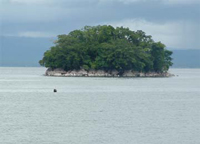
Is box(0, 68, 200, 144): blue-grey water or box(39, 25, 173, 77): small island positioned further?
box(39, 25, 173, 77): small island

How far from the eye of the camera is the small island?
14000 centimetres

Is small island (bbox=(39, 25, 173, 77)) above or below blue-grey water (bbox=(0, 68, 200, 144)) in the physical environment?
above

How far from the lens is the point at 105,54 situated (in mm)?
141250

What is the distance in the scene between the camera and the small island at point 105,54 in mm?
140000

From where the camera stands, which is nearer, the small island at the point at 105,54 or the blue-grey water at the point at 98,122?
the blue-grey water at the point at 98,122

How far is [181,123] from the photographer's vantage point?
146 feet

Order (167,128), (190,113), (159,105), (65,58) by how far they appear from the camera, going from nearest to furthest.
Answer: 1. (167,128)
2. (190,113)
3. (159,105)
4. (65,58)

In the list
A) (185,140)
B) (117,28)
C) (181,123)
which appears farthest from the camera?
(117,28)

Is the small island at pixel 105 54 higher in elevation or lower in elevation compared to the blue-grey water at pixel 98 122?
higher

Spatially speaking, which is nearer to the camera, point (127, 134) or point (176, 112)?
point (127, 134)

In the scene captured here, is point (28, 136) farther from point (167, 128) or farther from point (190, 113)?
point (190, 113)

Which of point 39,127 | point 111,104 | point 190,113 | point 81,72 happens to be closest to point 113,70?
point 81,72

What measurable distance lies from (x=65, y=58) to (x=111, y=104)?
79167 mm

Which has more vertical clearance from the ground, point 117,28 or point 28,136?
point 117,28
